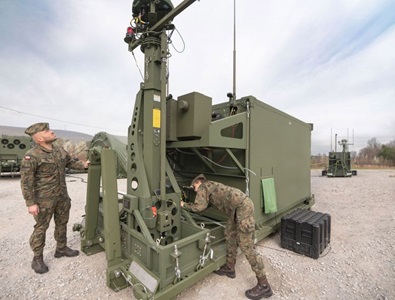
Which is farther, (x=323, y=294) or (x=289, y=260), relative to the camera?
(x=289, y=260)

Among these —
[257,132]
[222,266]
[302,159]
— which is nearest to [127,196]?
[222,266]

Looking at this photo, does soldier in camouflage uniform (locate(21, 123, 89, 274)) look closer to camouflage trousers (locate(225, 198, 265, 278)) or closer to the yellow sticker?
the yellow sticker

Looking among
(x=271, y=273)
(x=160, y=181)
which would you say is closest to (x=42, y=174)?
(x=160, y=181)

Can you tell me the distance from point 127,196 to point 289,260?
9.37 feet

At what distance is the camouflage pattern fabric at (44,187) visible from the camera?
297 cm

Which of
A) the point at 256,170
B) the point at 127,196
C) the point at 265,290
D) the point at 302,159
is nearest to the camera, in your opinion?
the point at 265,290

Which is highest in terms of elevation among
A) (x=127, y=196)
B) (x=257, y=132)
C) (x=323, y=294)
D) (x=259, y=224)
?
(x=257, y=132)

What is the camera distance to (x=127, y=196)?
2.82 m

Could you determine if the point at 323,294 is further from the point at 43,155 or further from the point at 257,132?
the point at 43,155

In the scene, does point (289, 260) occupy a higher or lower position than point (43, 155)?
lower

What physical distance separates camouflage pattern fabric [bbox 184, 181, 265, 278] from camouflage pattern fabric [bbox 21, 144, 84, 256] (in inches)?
82.1

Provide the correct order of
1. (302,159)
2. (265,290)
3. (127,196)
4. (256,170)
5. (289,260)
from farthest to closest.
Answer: (302,159), (256,170), (289,260), (127,196), (265,290)

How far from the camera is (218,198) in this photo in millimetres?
2994

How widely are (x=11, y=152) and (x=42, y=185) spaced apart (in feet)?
40.6
